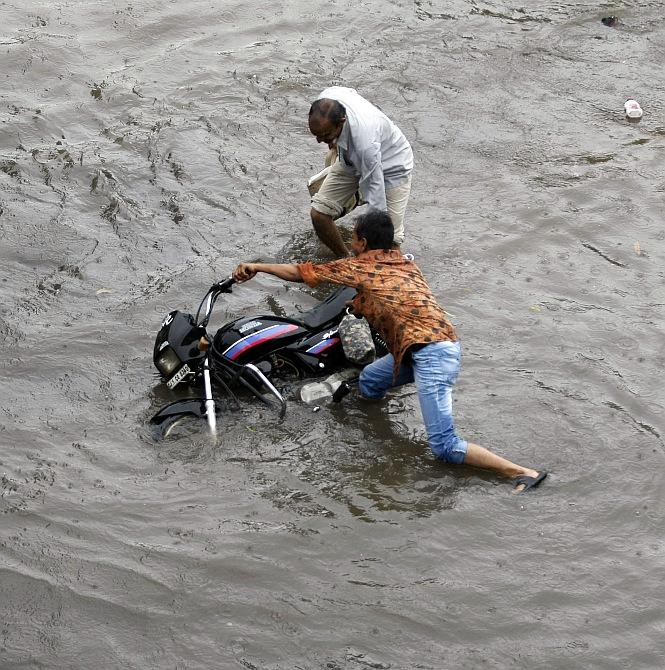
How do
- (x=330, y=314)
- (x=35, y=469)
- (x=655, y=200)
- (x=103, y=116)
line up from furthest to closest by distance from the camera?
(x=103, y=116)
(x=655, y=200)
(x=330, y=314)
(x=35, y=469)

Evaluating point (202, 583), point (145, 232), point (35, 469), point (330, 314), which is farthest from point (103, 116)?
point (202, 583)

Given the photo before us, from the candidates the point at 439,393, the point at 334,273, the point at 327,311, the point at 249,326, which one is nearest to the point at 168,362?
the point at 249,326

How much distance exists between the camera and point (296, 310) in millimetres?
8047

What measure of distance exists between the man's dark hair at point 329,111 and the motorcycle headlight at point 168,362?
83.8 inches

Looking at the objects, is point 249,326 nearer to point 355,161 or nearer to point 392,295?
point 392,295

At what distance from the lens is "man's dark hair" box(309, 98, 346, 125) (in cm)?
722

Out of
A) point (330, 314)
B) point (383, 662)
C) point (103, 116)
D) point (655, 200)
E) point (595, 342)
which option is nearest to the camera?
point (383, 662)

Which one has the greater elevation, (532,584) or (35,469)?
(35,469)

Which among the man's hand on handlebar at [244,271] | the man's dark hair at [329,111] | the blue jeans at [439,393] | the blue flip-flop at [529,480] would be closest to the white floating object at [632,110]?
the man's dark hair at [329,111]

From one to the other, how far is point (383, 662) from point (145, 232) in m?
5.15

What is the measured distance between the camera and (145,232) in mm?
8883

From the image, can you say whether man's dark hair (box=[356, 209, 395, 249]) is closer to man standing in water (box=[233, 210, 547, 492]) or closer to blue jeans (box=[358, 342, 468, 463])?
man standing in water (box=[233, 210, 547, 492])

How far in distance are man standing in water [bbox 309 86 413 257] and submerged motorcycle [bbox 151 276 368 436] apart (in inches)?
50.0

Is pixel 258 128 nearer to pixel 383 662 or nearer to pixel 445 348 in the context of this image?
pixel 445 348
